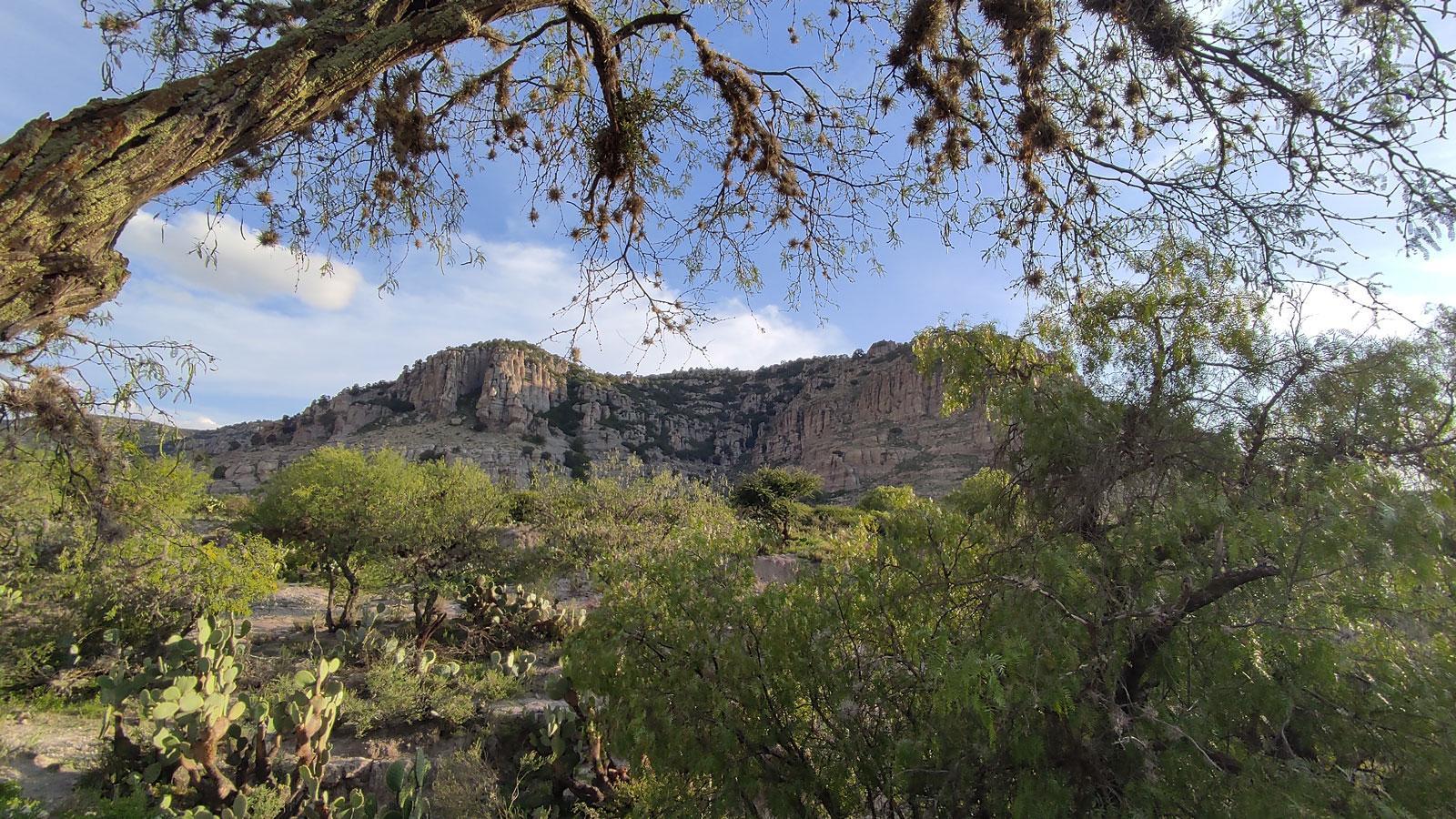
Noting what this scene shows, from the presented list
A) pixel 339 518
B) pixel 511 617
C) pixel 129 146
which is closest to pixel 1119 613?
pixel 129 146

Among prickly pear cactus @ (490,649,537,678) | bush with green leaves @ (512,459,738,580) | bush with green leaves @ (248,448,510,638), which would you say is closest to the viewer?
prickly pear cactus @ (490,649,537,678)

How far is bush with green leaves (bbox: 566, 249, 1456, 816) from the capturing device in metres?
2.72

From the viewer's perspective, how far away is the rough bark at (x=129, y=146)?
5.15 feet

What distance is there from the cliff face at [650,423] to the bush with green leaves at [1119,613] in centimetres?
5261

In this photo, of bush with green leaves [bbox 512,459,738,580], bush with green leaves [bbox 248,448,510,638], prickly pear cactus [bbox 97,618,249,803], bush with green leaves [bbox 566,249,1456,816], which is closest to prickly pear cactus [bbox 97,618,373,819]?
prickly pear cactus [bbox 97,618,249,803]

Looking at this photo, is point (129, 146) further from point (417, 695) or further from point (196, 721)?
point (417, 695)

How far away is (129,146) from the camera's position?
173 cm

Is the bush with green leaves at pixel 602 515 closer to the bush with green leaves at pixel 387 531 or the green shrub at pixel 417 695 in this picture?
the bush with green leaves at pixel 387 531

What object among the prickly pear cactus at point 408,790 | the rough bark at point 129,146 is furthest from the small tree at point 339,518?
the rough bark at point 129,146

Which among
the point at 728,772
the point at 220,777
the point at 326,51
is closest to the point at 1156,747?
the point at 728,772

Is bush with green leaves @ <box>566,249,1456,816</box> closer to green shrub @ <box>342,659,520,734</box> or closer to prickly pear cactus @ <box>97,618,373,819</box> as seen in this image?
prickly pear cactus @ <box>97,618,373,819</box>

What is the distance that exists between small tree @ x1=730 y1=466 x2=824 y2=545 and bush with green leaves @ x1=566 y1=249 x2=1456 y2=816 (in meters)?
25.6

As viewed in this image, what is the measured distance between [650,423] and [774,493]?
3987 centimetres

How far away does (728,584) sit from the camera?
4816mm
